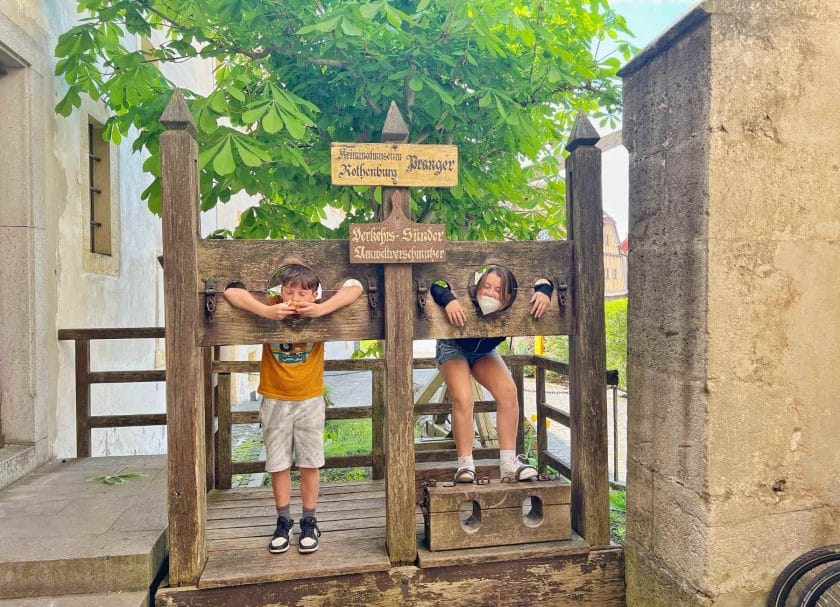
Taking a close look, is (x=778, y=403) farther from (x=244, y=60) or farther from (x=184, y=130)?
(x=244, y=60)

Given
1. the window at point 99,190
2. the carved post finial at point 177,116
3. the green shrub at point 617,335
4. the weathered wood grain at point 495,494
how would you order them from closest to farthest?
the carved post finial at point 177,116
the weathered wood grain at point 495,494
the window at point 99,190
the green shrub at point 617,335

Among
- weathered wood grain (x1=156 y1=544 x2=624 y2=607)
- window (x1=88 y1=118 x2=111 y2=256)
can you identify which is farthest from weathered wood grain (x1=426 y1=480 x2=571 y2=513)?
window (x1=88 y1=118 x2=111 y2=256)

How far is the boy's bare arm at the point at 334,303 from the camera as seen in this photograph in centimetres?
278

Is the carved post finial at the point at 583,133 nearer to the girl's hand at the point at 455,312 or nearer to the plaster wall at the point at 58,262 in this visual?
the girl's hand at the point at 455,312

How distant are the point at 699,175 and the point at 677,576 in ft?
5.97

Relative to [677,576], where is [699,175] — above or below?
above

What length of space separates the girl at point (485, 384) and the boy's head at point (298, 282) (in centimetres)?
66

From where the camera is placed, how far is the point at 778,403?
99.3 inches

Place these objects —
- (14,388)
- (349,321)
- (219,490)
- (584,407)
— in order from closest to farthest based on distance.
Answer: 1. (349,321)
2. (584,407)
3. (219,490)
4. (14,388)

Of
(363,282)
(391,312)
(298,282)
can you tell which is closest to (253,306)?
(298,282)

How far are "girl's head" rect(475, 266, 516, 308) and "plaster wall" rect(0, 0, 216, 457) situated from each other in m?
3.62

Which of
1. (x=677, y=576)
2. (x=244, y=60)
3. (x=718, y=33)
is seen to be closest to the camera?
(x=718, y=33)

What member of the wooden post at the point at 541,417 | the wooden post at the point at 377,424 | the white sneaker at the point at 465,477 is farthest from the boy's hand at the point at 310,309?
the wooden post at the point at 541,417

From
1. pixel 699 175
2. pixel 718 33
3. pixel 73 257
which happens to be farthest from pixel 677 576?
pixel 73 257
